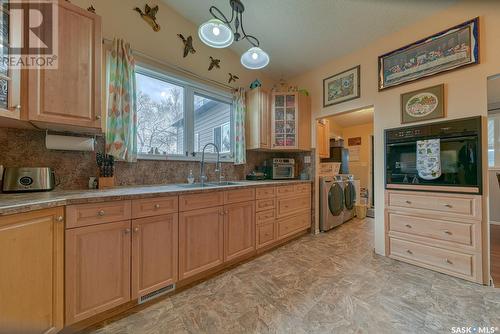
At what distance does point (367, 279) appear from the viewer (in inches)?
74.9

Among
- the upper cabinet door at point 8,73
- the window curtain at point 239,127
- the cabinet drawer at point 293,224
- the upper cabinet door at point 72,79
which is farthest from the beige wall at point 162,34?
the cabinet drawer at point 293,224

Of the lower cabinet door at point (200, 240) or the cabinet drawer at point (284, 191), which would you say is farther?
the cabinet drawer at point (284, 191)

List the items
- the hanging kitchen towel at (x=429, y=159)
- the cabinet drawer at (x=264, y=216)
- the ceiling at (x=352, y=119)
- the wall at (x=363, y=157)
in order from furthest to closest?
1. the wall at (x=363, y=157)
2. the ceiling at (x=352, y=119)
3. the cabinet drawer at (x=264, y=216)
4. the hanging kitchen towel at (x=429, y=159)

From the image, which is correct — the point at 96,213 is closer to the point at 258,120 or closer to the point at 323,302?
the point at 323,302

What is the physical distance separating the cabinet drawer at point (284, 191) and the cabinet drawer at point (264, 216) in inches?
10.4

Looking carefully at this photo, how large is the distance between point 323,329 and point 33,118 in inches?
93.3

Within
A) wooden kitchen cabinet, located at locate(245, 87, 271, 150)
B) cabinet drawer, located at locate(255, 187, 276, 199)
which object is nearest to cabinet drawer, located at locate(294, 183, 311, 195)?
cabinet drawer, located at locate(255, 187, 276, 199)

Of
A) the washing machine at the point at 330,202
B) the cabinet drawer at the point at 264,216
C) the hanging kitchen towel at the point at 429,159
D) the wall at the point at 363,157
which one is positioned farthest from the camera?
the wall at the point at 363,157

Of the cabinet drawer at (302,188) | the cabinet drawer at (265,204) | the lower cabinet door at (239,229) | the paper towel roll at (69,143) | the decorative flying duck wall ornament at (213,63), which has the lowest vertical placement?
the lower cabinet door at (239,229)

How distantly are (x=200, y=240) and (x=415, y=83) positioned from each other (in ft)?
9.61

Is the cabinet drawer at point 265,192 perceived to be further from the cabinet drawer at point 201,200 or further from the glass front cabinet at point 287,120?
the glass front cabinet at point 287,120

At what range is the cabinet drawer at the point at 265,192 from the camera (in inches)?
93.7

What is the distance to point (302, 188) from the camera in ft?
10.2

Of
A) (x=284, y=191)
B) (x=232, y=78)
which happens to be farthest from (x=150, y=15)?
(x=284, y=191)
